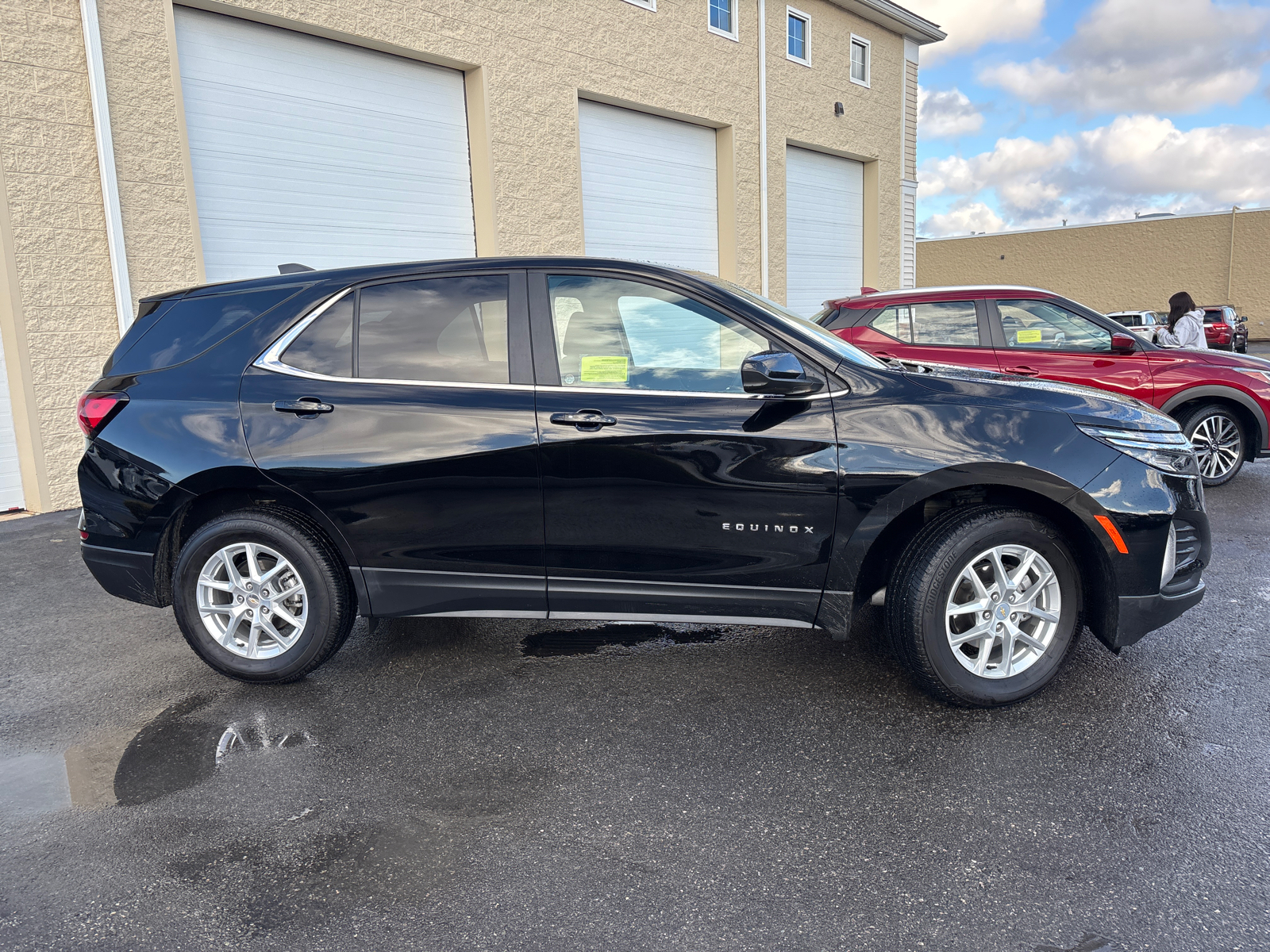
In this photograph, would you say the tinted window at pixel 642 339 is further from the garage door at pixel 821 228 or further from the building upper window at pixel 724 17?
the garage door at pixel 821 228

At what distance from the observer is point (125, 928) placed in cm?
225

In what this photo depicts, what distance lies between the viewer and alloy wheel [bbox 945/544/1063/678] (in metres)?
3.31

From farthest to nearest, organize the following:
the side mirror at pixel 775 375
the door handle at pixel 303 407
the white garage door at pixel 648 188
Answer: the white garage door at pixel 648 188 → the door handle at pixel 303 407 → the side mirror at pixel 775 375

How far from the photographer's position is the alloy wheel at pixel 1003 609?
3.31 metres

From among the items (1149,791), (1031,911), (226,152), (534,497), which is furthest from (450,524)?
(226,152)

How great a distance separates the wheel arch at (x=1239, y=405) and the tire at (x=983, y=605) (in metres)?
5.04

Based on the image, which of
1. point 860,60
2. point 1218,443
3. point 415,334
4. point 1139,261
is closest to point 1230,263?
point 1139,261

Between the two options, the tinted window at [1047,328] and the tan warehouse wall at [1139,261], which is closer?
the tinted window at [1047,328]

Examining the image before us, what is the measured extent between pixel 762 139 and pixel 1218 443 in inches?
364

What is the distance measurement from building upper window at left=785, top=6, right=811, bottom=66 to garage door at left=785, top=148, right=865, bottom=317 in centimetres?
158

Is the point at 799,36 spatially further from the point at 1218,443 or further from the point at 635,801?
the point at 635,801

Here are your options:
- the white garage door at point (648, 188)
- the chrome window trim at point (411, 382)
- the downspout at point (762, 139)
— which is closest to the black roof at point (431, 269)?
the chrome window trim at point (411, 382)

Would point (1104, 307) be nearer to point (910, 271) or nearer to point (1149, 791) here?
point (910, 271)

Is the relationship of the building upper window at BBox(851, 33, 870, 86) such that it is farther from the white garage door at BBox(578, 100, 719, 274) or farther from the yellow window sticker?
the yellow window sticker
